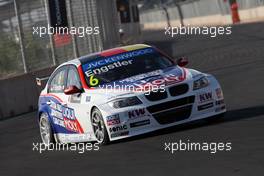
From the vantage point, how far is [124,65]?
1370 centimetres

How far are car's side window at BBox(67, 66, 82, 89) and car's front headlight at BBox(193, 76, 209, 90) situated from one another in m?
1.94

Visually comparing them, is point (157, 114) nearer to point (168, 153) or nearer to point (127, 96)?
point (127, 96)

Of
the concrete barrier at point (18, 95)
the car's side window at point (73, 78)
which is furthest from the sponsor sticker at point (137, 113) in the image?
the concrete barrier at point (18, 95)

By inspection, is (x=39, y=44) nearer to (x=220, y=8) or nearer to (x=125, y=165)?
(x=125, y=165)

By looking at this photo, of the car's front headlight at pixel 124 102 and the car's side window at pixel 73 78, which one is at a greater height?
the car's side window at pixel 73 78

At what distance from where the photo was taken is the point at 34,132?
55.5ft

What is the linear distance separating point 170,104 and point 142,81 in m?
0.56

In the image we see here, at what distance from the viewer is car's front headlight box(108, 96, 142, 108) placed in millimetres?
12414

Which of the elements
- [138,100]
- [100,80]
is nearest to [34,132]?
[100,80]

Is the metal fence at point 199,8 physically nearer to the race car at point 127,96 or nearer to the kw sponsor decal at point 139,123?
the race car at point 127,96

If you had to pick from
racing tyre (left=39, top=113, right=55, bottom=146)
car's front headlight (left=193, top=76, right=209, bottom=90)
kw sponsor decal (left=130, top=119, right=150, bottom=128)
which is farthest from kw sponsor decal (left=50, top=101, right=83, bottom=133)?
car's front headlight (left=193, top=76, right=209, bottom=90)

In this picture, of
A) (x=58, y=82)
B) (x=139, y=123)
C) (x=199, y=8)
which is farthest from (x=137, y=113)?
(x=199, y=8)

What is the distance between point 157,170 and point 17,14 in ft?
47.6

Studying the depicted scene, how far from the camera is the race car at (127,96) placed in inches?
490
